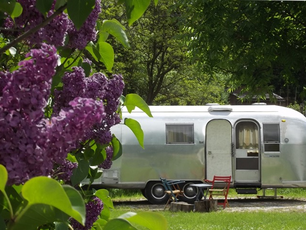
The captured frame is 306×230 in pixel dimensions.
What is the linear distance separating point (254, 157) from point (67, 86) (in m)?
16.2

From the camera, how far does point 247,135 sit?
57.3 feet

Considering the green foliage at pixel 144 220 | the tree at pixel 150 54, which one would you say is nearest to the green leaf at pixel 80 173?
the green foliage at pixel 144 220

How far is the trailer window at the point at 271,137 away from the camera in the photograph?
1714 cm

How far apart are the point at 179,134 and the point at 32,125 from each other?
1606 centimetres

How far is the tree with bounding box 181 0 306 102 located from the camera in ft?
30.9

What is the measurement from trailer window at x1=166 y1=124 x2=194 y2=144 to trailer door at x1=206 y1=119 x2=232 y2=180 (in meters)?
0.60

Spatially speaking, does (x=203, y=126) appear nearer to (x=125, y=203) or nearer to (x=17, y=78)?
(x=125, y=203)

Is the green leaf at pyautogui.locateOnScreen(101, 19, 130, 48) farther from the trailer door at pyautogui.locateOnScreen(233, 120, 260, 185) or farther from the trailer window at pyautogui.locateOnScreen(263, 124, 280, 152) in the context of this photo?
A: the trailer window at pyautogui.locateOnScreen(263, 124, 280, 152)

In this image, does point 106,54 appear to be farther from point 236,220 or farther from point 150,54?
point 150,54

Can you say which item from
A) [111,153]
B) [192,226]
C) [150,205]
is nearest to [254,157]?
[150,205]

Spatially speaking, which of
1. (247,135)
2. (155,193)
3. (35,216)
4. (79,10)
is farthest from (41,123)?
(247,135)

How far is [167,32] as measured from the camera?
77.6 ft

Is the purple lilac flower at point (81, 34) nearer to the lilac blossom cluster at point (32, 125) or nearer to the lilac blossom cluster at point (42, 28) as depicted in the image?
the lilac blossom cluster at point (42, 28)

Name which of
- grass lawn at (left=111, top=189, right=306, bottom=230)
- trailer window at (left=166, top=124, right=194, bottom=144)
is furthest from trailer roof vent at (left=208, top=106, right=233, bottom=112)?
grass lawn at (left=111, top=189, right=306, bottom=230)
